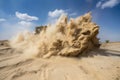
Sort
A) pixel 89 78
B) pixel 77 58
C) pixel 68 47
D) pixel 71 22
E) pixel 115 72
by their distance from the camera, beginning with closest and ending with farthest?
pixel 89 78, pixel 115 72, pixel 77 58, pixel 68 47, pixel 71 22

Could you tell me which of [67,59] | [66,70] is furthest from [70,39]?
[66,70]

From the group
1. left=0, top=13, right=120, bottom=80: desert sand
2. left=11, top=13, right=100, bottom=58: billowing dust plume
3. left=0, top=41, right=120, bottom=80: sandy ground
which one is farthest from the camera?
left=11, top=13, right=100, bottom=58: billowing dust plume

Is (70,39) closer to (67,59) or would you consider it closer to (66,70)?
(67,59)

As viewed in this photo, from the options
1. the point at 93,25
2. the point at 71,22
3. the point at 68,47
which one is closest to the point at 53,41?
the point at 68,47

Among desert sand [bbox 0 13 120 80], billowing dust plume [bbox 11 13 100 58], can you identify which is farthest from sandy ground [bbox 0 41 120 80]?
billowing dust plume [bbox 11 13 100 58]

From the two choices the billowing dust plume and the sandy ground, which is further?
the billowing dust plume

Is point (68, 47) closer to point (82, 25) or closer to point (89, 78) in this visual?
point (82, 25)

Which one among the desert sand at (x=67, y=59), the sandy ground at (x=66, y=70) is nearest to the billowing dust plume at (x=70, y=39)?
the desert sand at (x=67, y=59)

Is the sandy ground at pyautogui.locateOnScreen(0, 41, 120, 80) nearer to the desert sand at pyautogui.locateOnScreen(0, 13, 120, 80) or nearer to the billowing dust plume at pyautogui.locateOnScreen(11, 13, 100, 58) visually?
the desert sand at pyautogui.locateOnScreen(0, 13, 120, 80)

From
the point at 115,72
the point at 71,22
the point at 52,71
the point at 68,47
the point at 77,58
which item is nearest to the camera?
the point at 115,72

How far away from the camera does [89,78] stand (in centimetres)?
492

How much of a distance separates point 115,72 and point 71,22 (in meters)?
4.18

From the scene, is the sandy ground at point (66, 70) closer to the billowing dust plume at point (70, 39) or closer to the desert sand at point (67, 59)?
the desert sand at point (67, 59)

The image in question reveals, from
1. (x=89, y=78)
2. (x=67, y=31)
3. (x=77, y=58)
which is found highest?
(x=67, y=31)
